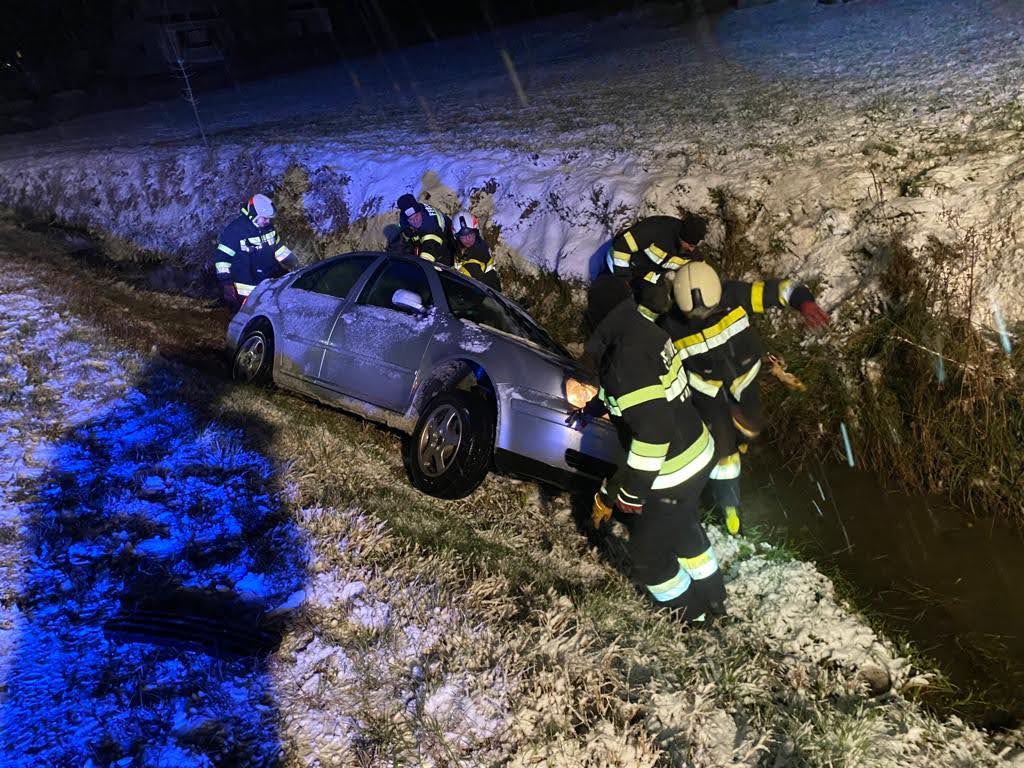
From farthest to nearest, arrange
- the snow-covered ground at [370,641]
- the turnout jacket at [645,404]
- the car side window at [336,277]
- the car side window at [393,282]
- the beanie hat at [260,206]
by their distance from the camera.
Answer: the beanie hat at [260,206]
the car side window at [336,277]
the car side window at [393,282]
the turnout jacket at [645,404]
the snow-covered ground at [370,641]

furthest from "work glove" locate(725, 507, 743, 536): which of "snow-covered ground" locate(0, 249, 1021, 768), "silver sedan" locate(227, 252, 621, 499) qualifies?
"silver sedan" locate(227, 252, 621, 499)

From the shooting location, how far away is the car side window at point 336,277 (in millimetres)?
5637

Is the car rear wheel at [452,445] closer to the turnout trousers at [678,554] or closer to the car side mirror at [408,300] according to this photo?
the car side mirror at [408,300]

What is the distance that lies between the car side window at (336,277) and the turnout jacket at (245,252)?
168cm

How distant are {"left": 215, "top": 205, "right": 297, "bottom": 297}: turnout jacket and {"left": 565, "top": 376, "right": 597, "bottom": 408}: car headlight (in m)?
4.54

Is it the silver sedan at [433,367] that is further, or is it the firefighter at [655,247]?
the firefighter at [655,247]

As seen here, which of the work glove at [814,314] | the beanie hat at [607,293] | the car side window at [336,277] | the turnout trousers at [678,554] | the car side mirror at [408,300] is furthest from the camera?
the beanie hat at [607,293]

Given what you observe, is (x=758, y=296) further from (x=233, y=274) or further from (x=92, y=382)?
(x=233, y=274)

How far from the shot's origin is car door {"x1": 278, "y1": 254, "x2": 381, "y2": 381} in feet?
18.2

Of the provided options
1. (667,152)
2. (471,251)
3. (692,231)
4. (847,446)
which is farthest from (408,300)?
(667,152)

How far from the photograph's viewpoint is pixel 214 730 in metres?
2.72

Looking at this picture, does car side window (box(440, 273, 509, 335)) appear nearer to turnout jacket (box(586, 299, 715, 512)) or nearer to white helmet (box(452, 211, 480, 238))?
turnout jacket (box(586, 299, 715, 512))

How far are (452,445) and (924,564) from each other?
10.3 feet

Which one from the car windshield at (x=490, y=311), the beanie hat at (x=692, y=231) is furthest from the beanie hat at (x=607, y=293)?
the car windshield at (x=490, y=311)
